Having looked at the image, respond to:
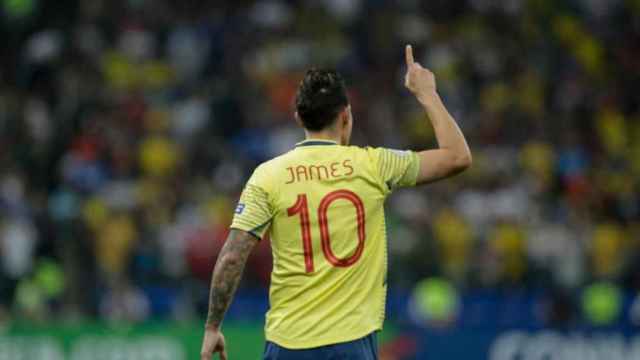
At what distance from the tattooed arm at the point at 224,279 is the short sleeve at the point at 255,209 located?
30mm

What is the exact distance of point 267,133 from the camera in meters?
17.1

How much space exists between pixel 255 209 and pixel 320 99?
18.4 inches

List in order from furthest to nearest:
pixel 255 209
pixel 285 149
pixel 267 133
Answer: pixel 267 133 → pixel 285 149 → pixel 255 209

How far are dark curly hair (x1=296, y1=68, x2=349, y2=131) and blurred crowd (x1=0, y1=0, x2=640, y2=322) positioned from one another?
8.69 m

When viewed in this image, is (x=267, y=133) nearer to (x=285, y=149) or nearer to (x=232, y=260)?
(x=285, y=149)

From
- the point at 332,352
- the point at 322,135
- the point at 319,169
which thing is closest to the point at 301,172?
the point at 319,169

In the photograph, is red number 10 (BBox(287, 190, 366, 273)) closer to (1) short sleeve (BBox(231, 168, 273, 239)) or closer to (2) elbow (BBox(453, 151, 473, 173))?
(1) short sleeve (BBox(231, 168, 273, 239))

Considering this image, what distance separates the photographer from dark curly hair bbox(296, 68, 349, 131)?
5.91 metres

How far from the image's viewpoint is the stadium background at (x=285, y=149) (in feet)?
46.4

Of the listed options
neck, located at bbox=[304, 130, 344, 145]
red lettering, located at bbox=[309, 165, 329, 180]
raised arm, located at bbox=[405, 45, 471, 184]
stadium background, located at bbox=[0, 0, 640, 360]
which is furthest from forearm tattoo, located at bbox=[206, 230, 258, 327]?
stadium background, located at bbox=[0, 0, 640, 360]

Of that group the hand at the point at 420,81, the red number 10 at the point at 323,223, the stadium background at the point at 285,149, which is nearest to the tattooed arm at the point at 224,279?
the red number 10 at the point at 323,223

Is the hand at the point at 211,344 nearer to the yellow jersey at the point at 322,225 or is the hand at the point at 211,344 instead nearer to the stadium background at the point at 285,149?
the yellow jersey at the point at 322,225

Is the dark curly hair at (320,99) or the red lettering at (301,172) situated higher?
the dark curly hair at (320,99)

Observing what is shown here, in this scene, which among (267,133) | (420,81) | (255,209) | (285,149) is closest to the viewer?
(255,209)
